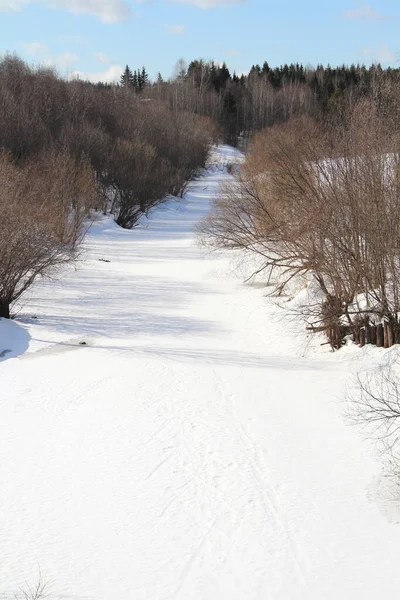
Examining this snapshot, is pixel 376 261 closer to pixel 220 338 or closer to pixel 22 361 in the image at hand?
pixel 220 338

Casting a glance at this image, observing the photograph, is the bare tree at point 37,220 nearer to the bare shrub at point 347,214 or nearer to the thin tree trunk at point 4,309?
the thin tree trunk at point 4,309

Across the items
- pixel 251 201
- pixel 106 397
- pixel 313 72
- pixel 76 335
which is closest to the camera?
pixel 106 397

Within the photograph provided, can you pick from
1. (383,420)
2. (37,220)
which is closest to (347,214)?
(383,420)

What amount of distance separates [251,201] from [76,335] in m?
8.41

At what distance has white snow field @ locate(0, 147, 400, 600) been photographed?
21.5 ft

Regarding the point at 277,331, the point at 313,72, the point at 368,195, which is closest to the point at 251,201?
the point at 277,331

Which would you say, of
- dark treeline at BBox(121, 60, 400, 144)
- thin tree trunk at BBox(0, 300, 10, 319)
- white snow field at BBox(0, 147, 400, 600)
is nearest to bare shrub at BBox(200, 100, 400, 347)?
white snow field at BBox(0, 147, 400, 600)

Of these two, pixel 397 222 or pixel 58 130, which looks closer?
pixel 397 222

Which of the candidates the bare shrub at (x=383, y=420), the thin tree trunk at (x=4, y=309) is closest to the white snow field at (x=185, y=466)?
the bare shrub at (x=383, y=420)

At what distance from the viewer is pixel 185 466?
9.06m

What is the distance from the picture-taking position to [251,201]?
2195 cm

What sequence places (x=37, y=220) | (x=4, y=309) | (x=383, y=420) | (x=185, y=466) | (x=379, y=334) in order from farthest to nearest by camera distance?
(x=37, y=220) → (x=4, y=309) → (x=379, y=334) → (x=383, y=420) → (x=185, y=466)

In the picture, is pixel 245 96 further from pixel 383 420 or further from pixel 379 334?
pixel 383 420

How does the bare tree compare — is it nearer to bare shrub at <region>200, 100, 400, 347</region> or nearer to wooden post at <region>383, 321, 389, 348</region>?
bare shrub at <region>200, 100, 400, 347</region>
